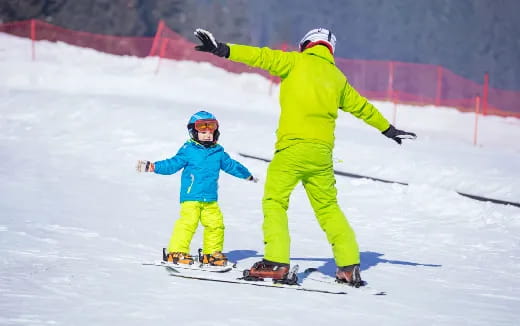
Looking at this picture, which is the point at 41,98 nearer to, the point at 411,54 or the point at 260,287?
the point at 260,287

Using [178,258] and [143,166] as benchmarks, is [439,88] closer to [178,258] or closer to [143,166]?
[178,258]

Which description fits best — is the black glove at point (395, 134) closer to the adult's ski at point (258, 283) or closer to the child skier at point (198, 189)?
the child skier at point (198, 189)

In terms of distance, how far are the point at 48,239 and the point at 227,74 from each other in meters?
29.8

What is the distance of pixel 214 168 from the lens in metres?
7.46

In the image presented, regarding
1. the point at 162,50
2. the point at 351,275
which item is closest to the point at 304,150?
the point at 351,275

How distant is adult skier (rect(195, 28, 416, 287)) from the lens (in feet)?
22.2

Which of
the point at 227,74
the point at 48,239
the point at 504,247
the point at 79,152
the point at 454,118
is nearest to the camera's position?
the point at 48,239

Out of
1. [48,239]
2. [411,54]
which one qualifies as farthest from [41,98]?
[411,54]

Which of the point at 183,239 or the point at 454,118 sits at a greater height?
the point at 454,118

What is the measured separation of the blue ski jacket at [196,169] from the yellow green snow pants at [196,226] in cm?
8

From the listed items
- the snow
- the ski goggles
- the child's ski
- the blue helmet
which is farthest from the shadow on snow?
the ski goggles

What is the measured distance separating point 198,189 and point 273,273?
3.52 ft

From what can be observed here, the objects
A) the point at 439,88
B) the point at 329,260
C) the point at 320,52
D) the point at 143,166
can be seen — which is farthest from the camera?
the point at 439,88

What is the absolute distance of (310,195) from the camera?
708cm
